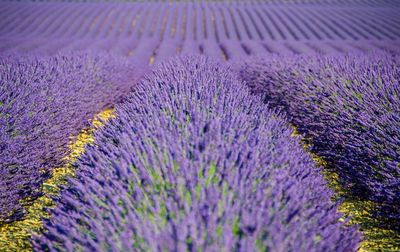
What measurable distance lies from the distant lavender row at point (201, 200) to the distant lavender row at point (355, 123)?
0.80 meters

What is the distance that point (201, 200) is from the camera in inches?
53.1

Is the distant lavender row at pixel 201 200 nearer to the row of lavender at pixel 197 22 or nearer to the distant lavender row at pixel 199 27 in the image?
the distant lavender row at pixel 199 27

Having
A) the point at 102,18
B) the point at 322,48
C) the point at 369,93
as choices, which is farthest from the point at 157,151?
the point at 102,18

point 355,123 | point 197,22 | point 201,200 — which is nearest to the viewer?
point 201,200

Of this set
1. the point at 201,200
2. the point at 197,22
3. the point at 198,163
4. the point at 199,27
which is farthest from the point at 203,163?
the point at 197,22

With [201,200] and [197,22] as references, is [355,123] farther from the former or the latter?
[197,22]

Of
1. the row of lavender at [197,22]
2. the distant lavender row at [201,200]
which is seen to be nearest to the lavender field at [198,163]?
the distant lavender row at [201,200]

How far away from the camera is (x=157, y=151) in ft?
5.95

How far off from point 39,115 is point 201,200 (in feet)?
7.94

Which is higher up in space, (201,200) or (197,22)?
(197,22)

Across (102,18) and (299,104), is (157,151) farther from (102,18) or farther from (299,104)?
(102,18)

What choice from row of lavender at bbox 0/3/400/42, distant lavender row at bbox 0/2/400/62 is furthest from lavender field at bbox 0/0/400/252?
row of lavender at bbox 0/3/400/42

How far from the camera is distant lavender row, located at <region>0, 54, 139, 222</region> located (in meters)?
2.40

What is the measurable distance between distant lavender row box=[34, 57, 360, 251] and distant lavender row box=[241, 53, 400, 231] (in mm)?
796
